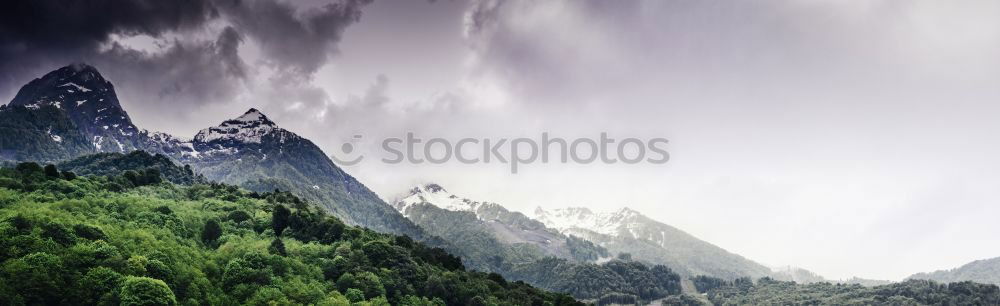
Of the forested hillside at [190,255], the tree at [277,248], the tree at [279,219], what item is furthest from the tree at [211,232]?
the tree at [279,219]

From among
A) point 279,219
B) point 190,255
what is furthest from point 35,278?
point 279,219

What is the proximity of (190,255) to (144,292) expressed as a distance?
23533mm

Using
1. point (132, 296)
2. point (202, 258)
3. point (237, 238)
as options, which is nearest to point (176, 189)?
point (237, 238)

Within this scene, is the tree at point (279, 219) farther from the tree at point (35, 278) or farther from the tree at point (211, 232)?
the tree at point (35, 278)

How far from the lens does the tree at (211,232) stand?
375ft

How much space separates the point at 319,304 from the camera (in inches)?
3698

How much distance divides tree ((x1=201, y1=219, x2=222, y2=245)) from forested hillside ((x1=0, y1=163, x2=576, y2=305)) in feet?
0.65

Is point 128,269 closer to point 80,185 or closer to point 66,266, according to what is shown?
point 66,266

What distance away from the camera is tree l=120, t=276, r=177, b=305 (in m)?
71.6

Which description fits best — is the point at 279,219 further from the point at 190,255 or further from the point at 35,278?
the point at 35,278

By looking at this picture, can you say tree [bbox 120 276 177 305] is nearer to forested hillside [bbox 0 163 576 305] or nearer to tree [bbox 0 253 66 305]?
forested hillside [bbox 0 163 576 305]

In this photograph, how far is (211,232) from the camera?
116 m

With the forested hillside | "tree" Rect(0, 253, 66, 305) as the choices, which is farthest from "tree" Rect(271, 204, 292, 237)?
"tree" Rect(0, 253, 66, 305)

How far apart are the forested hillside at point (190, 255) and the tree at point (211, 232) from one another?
199mm
